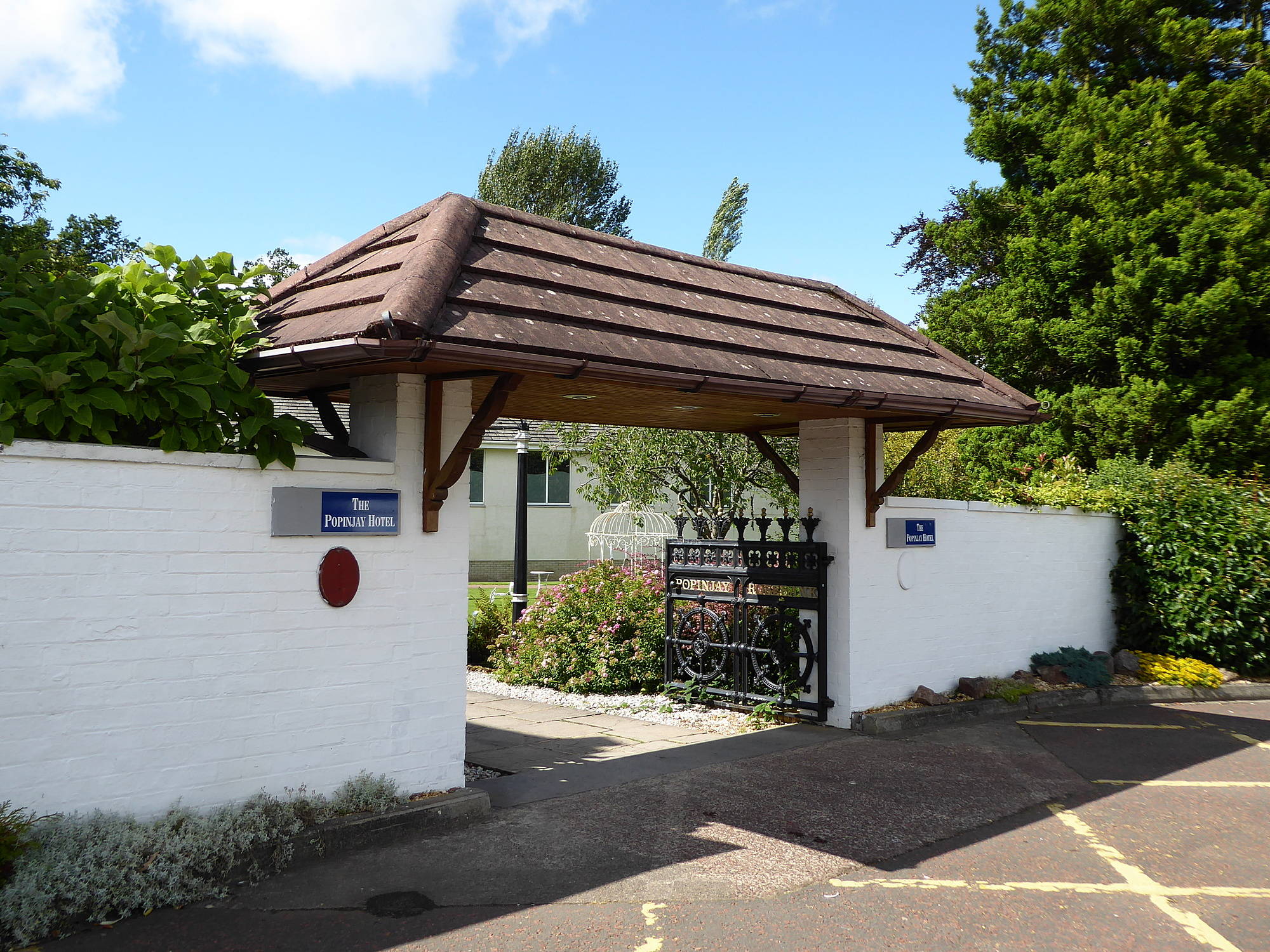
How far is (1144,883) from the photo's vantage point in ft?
17.5

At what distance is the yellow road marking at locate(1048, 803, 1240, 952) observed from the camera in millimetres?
4602

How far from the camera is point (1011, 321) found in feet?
53.9

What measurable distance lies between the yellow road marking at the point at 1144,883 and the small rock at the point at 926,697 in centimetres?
259

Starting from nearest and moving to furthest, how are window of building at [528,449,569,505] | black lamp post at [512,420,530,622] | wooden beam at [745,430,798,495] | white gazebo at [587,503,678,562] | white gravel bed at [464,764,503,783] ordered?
white gravel bed at [464,764,503,783], wooden beam at [745,430,798,495], black lamp post at [512,420,530,622], white gazebo at [587,503,678,562], window of building at [528,449,569,505]

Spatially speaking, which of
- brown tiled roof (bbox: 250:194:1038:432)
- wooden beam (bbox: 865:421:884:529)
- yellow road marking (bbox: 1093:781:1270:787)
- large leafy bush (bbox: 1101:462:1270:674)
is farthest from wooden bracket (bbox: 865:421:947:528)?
large leafy bush (bbox: 1101:462:1270:674)

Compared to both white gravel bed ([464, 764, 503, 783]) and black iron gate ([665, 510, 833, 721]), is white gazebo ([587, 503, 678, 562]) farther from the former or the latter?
white gravel bed ([464, 764, 503, 783])

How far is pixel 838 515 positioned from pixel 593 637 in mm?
3599

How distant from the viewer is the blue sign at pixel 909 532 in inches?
370

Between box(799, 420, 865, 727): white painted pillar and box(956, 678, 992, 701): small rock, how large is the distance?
1.72 metres

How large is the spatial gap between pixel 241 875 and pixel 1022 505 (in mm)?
8959

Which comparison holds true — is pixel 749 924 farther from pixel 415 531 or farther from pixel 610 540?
pixel 610 540

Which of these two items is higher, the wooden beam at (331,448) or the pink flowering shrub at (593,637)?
the wooden beam at (331,448)

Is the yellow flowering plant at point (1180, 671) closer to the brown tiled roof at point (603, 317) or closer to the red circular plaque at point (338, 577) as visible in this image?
the brown tiled roof at point (603, 317)

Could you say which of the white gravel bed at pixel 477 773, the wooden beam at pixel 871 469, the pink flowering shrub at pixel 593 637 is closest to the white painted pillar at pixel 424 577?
the white gravel bed at pixel 477 773
